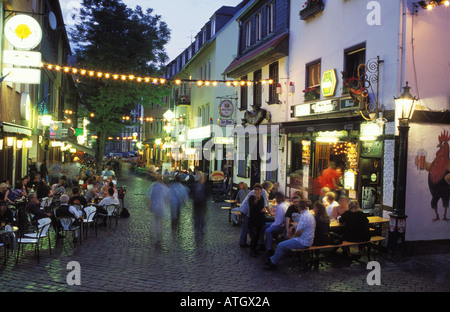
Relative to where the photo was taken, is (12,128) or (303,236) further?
(12,128)

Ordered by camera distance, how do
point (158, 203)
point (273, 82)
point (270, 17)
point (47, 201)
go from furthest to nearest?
point (270, 17) → point (273, 82) → point (47, 201) → point (158, 203)

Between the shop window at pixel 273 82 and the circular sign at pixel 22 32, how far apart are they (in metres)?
9.40

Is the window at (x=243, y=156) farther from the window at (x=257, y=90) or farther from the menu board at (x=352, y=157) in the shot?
the menu board at (x=352, y=157)

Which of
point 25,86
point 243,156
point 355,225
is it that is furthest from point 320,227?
point 25,86

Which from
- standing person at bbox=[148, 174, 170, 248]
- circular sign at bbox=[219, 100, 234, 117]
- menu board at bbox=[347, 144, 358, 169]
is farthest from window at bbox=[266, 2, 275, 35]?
standing person at bbox=[148, 174, 170, 248]

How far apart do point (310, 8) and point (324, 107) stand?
12.3ft

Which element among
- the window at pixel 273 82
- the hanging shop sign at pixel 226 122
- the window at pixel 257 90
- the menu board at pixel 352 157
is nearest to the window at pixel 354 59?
the menu board at pixel 352 157

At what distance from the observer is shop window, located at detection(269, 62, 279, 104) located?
18.0m

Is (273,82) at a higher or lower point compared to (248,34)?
lower

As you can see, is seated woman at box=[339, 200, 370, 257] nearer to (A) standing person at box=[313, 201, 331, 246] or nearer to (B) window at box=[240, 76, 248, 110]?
(A) standing person at box=[313, 201, 331, 246]

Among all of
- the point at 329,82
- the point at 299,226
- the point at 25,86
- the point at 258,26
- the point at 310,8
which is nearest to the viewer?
the point at 299,226

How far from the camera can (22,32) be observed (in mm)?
13008

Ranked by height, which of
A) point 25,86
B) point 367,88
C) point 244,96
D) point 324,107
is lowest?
point 324,107

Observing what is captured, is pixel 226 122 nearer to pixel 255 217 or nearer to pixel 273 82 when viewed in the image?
pixel 273 82
